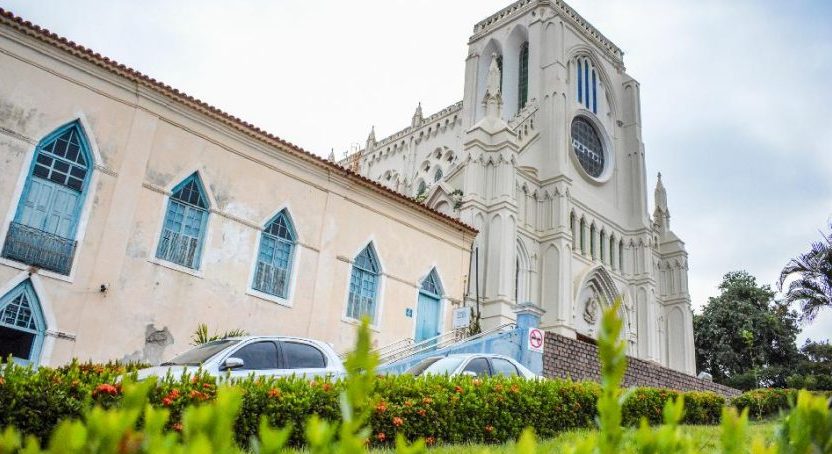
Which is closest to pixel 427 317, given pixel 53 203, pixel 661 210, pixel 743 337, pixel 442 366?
pixel 442 366

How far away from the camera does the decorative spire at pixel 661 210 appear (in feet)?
115

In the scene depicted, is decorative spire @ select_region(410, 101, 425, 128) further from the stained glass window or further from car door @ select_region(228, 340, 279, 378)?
car door @ select_region(228, 340, 279, 378)

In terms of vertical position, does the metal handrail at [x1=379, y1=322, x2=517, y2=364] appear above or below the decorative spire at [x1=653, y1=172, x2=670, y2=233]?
below

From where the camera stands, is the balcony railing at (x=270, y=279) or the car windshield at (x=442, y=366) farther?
the balcony railing at (x=270, y=279)

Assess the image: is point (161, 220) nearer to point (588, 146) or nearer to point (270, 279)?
point (270, 279)

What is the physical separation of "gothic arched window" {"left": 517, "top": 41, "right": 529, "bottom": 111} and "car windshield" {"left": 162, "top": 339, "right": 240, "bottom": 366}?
82.7 feet

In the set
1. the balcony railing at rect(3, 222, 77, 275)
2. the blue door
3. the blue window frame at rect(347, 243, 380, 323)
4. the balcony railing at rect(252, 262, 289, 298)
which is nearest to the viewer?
the balcony railing at rect(3, 222, 77, 275)

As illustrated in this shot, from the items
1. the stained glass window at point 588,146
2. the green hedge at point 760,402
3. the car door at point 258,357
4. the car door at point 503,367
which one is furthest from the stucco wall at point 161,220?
the stained glass window at point 588,146

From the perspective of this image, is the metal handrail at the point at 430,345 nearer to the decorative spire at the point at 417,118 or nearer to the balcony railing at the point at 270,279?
the balcony railing at the point at 270,279

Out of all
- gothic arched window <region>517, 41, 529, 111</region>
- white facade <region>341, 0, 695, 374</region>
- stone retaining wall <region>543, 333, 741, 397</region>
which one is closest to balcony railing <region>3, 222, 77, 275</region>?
stone retaining wall <region>543, 333, 741, 397</region>

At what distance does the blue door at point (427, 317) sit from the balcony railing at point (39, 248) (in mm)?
8748

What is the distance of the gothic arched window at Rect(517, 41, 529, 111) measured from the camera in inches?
1282

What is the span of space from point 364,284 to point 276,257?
99.3 inches

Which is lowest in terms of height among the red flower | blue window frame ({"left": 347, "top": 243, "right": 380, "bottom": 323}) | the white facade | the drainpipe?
the red flower
